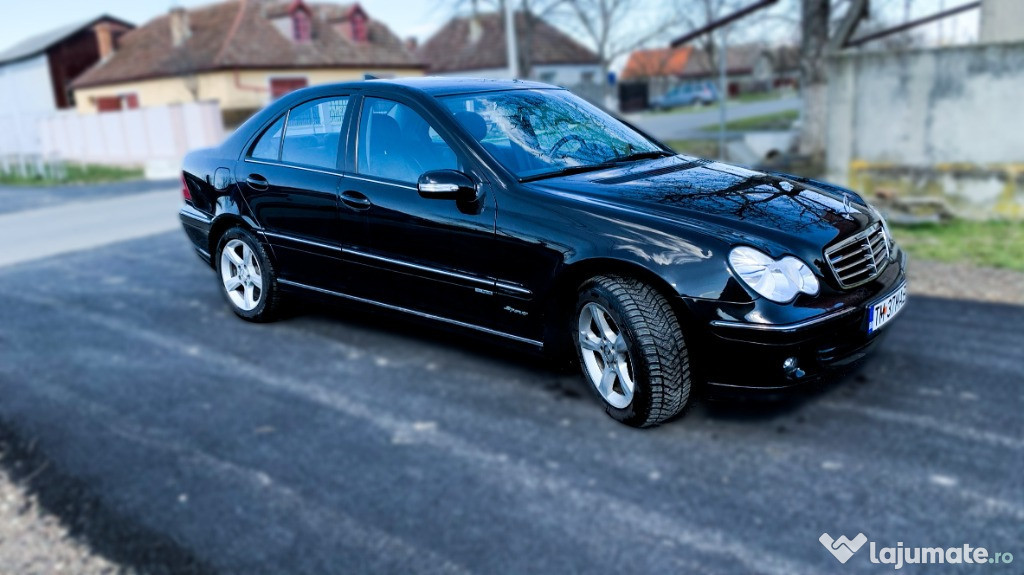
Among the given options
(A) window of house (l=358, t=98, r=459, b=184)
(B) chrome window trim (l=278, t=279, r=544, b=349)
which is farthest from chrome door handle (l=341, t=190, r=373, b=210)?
(B) chrome window trim (l=278, t=279, r=544, b=349)

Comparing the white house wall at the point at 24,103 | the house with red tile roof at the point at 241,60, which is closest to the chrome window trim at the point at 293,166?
the house with red tile roof at the point at 241,60

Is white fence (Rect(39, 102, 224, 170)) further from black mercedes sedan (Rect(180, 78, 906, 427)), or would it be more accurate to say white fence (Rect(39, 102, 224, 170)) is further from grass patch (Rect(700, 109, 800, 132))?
grass patch (Rect(700, 109, 800, 132))

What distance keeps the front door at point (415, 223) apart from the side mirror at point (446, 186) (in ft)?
0.12

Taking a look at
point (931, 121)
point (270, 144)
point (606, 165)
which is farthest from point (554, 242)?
point (931, 121)

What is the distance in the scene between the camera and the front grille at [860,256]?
3314 mm

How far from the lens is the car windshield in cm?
382

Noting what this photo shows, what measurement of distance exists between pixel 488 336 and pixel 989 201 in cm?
10224

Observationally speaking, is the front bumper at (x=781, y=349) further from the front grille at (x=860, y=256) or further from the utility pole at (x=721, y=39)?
the utility pole at (x=721, y=39)

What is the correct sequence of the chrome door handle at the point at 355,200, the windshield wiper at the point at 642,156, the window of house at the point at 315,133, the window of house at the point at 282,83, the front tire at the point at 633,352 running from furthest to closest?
the window of house at the point at 282,83
the windshield wiper at the point at 642,156
the window of house at the point at 315,133
the chrome door handle at the point at 355,200
the front tire at the point at 633,352

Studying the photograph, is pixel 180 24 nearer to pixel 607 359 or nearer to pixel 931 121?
pixel 607 359

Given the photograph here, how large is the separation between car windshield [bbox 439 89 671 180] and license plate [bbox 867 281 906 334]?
4.28 ft

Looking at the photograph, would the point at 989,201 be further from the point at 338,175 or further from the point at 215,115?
the point at 338,175

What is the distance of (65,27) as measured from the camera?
185 meters

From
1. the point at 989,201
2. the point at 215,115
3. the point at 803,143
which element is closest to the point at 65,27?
the point at 803,143
